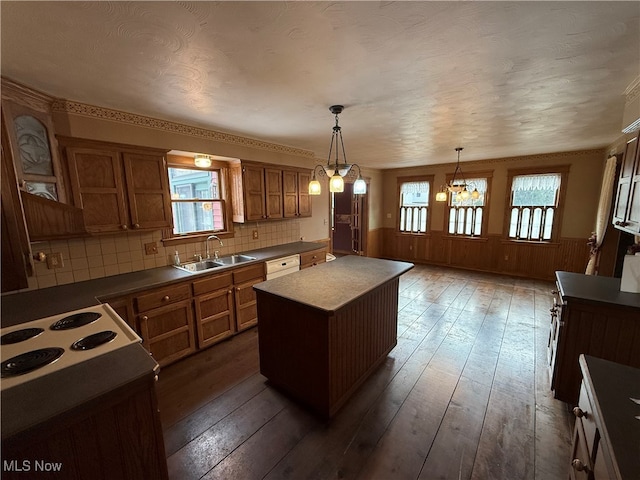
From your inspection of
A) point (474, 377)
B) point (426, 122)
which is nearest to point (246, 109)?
point (426, 122)

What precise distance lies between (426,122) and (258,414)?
10.6 ft

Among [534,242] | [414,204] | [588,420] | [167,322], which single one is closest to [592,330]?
[588,420]

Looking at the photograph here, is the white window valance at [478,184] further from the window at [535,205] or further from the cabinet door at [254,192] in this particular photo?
the cabinet door at [254,192]

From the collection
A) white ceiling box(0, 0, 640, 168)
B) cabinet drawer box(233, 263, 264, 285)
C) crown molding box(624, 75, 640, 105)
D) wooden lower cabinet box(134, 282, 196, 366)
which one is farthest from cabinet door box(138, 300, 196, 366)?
crown molding box(624, 75, 640, 105)

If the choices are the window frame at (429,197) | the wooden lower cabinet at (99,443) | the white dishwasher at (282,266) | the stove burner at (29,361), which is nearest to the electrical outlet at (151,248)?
the white dishwasher at (282,266)

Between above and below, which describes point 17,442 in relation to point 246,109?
below

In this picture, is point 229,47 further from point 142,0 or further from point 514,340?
point 514,340

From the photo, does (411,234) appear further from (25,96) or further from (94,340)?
(25,96)

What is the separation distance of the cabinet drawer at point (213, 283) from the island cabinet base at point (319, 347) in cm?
87

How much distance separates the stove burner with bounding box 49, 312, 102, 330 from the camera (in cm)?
156

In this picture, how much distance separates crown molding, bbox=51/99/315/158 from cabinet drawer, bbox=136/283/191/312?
65.2 inches

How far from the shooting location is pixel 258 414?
1.98m

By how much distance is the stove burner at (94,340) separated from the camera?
1342 millimetres

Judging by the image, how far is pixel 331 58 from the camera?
61.1 inches
